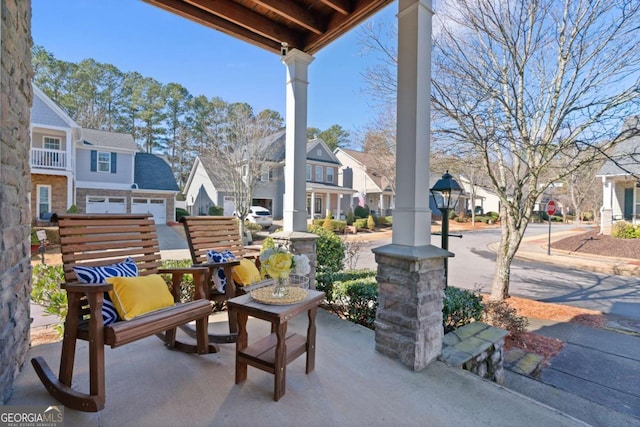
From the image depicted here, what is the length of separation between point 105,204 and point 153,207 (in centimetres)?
220

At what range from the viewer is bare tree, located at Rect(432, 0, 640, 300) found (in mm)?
4066

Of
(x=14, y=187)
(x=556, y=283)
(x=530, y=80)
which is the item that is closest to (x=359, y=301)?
(x=14, y=187)

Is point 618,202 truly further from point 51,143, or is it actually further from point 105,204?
point 51,143

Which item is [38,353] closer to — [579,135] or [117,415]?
[117,415]

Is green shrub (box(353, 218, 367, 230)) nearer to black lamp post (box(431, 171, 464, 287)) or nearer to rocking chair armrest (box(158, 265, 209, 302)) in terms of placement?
black lamp post (box(431, 171, 464, 287))

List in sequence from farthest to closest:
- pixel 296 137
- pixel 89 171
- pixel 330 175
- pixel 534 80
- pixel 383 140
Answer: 1. pixel 330 175
2. pixel 89 171
3. pixel 383 140
4. pixel 534 80
5. pixel 296 137

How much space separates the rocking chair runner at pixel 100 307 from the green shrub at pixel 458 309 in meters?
2.17

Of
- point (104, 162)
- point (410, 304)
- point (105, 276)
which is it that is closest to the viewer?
point (105, 276)

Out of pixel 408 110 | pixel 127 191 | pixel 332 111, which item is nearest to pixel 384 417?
pixel 408 110

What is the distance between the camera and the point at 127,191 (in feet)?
50.6

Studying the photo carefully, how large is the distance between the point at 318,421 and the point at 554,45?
595 centimetres

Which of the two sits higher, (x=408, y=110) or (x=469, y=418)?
(x=408, y=110)

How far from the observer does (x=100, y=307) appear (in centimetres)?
166

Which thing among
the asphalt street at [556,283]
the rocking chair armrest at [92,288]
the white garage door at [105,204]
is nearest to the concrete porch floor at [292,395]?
the rocking chair armrest at [92,288]
